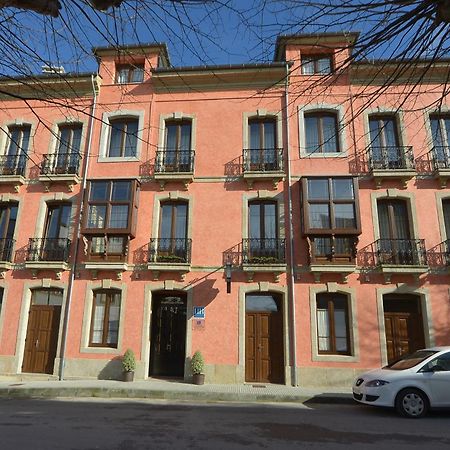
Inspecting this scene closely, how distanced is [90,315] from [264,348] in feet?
20.8

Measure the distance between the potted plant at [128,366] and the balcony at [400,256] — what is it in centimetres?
888

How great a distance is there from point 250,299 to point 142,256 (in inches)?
167

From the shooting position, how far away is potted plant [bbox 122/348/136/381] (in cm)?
1295

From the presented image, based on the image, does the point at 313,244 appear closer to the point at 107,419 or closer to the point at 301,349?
the point at 301,349

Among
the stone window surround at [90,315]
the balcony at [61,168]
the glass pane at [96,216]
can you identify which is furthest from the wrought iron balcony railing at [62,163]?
the stone window surround at [90,315]

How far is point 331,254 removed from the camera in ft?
44.6

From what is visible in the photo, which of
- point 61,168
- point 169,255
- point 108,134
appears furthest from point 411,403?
point 61,168

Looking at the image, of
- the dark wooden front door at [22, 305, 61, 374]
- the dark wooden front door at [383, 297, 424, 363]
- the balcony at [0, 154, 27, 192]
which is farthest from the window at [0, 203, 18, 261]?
the dark wooden front door at [383, 297, 424, 363]

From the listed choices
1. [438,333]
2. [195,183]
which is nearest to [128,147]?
[195,183]

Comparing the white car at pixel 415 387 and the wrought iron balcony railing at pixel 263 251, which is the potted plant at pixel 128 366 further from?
the white car at pixel 415 387

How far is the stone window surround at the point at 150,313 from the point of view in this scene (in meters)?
13.6

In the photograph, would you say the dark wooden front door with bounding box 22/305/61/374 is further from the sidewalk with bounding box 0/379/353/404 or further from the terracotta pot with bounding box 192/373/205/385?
the terracotta pot with bounding box 192/373/205/385

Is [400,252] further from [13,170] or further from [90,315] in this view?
[13,170]

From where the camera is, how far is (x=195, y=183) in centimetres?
1518
